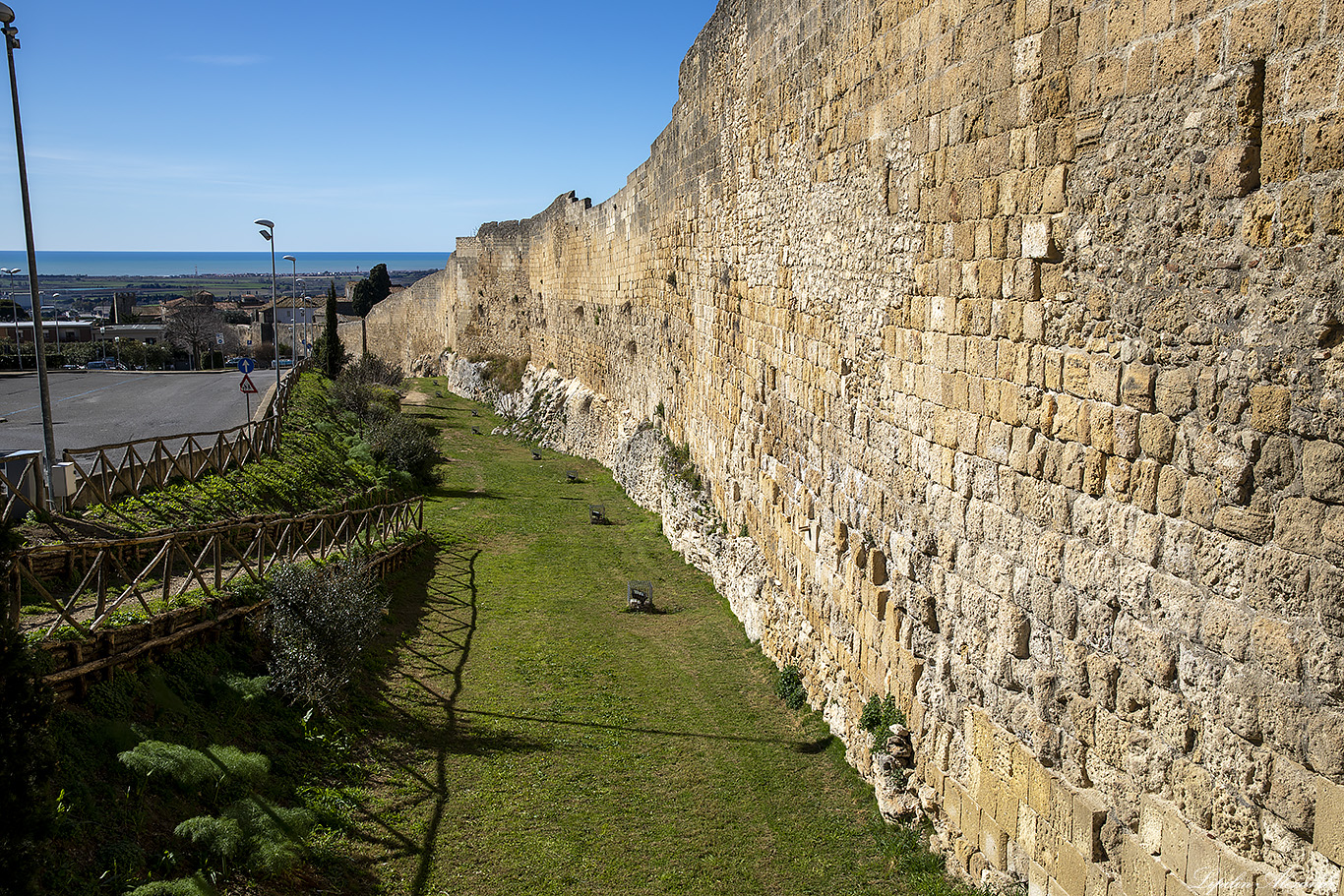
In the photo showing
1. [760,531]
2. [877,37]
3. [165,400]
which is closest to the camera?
[877,37]

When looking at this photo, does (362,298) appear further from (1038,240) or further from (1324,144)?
(1324,144)

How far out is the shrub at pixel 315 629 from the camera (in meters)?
7.91

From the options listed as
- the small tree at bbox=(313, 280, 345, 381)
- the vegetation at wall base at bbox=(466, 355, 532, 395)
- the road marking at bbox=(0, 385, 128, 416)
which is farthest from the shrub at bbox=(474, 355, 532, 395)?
the road marking at bbox=(0, 385, 128, 416)

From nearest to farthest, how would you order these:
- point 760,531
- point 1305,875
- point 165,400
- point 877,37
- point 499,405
Answer: 1. point 1305,875
2. point 877,37
3. point 760,531
4. point 165,400
5. point 499,405

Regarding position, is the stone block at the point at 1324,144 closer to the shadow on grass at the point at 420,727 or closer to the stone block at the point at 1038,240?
the stone block at the point at 1038,240

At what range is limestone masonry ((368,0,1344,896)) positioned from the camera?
123 inches

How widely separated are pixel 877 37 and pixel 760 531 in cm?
543

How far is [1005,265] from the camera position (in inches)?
189

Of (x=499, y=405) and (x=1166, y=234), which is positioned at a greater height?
(x=1166, y=234)

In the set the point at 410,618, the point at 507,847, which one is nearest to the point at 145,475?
the point at 410,618

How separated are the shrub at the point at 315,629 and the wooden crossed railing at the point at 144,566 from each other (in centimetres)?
52

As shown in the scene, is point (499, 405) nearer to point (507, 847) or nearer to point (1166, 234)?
point (507, 847)

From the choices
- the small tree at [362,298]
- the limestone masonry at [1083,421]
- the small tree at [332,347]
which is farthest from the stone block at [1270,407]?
the small tree at [362,298]

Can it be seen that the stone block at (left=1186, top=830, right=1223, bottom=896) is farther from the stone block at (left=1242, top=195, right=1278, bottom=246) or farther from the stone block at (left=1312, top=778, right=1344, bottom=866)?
the stone block at (left=1242, top=195, right=1278, bottom=246)
